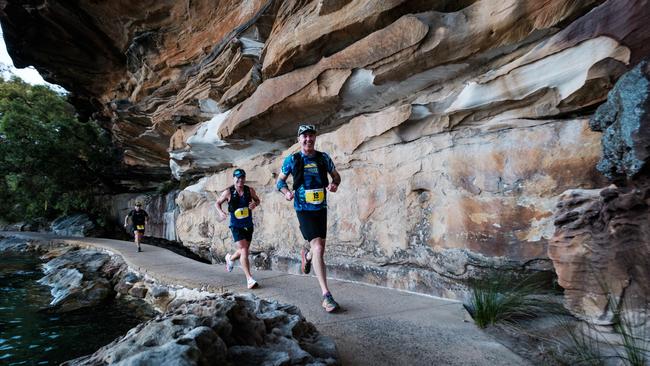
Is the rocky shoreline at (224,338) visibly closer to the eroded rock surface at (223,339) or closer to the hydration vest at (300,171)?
the eroded rock surface at (223,339)

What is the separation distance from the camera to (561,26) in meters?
2.68

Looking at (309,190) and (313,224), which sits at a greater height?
(309,190)

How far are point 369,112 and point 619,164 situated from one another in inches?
108

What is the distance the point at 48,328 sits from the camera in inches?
178

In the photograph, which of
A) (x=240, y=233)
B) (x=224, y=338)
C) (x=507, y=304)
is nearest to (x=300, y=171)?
(x=240, y=233)

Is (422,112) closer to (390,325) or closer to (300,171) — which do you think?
(300,171)

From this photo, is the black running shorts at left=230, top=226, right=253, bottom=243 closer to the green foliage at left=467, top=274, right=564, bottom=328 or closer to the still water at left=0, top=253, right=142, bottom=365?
the still water at left=0, top=253, right=142, bottom=365

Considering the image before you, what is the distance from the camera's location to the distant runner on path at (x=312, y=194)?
2.78m

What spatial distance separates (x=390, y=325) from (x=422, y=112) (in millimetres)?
2172

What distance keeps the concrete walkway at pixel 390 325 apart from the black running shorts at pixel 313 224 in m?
0.62

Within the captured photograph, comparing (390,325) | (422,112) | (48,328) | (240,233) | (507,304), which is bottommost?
(48,328)

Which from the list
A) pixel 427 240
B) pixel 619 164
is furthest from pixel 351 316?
pixel 619 164

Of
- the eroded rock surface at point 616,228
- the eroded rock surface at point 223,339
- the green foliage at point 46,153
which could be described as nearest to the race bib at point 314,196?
the eroded rock surface at point 223,339

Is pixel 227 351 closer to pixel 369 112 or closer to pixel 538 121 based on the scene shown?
pixel 538 121
